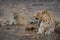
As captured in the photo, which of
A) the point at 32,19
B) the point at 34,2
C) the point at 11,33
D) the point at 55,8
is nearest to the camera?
the point at 11,33

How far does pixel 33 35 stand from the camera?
3.21 metres

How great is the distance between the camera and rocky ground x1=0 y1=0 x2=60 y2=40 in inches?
123

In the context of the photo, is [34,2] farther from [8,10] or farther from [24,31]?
[24,31]

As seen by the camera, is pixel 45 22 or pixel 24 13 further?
pixel 24 13

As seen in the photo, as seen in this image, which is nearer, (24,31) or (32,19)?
(24,31)

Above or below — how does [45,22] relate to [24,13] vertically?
below

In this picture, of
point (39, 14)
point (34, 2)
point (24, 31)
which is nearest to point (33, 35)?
point (24, 31)

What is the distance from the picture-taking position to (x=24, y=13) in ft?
14.6

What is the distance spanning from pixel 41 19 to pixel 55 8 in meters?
1.60

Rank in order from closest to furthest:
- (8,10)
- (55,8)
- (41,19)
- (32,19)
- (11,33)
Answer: (11,33) < (41,19) < (32,19) < (8,10) < (55,8)

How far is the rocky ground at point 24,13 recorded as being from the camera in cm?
312

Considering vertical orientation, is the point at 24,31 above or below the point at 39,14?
below

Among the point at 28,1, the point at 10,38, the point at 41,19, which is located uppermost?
the point at 28,1

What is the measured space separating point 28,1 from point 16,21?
2.01m
